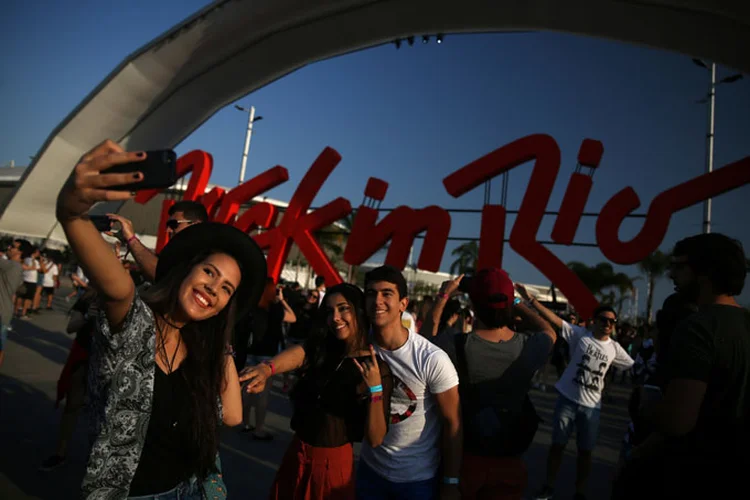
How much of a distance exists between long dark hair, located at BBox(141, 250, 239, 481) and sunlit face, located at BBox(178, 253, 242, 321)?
4 centimetres

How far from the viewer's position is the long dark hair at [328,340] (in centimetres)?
252

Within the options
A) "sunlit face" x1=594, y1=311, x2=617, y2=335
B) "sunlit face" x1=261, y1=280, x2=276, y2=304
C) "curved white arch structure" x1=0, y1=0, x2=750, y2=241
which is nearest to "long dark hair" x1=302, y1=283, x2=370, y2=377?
"sunlit face" x1=261, y1=280, x2=276, y2=304

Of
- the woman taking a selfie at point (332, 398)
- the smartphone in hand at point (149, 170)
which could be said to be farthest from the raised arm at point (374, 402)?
the smartphone in hand at point (149, 170)

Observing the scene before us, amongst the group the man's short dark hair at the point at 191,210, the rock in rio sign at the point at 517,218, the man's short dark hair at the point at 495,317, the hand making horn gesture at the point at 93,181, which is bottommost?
the man's short dark hair at the point at 495,317

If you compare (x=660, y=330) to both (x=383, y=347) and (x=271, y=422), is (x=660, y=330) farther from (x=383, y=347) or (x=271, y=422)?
(x=271, y=422)

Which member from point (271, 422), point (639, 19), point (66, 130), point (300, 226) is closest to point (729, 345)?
point (271, 422)

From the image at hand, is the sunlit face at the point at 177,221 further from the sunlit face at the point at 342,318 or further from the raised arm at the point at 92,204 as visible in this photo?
the raised arm at the point at 92,204

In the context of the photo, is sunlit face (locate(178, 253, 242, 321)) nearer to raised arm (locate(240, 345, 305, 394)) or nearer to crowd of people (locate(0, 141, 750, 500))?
crowd of people (locate(0, 141, 750, 500))

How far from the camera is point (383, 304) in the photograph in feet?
8.18

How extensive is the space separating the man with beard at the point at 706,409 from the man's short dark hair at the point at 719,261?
0.11 m

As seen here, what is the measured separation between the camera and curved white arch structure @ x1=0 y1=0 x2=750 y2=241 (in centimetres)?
1023

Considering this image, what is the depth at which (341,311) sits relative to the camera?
2.51 m

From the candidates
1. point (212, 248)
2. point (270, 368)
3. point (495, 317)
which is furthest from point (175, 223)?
point (495, 317)

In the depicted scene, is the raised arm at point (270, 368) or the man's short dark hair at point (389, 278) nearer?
the raised arm at point (270, 368)
